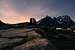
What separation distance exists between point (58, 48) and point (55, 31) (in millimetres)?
2118

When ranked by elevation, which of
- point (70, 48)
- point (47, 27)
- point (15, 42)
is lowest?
point (70, 48)

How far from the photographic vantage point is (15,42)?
27.6ft

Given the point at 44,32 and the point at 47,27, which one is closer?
the point at 44,32

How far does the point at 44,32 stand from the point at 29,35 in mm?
1769

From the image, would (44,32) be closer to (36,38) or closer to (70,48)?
(36,38)

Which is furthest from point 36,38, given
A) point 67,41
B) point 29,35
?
point 67,41

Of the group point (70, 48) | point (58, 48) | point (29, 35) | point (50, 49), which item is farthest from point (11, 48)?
point (70, 48)

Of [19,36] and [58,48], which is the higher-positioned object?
[19,36]

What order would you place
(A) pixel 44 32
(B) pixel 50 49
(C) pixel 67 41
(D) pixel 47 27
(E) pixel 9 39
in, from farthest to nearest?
1. (D) pixel 47 27
2. (A) pixel 44 32
3. (C) pixel 67 41
4. (E) pixel 9 39
5. (B) pixel 50 49

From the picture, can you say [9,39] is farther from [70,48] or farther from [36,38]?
[70,48]

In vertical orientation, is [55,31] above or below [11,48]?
above

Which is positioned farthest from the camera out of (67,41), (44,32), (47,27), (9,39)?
(47,27)

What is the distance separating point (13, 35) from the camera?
31.4 feet

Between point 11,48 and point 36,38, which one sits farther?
point 36,38
